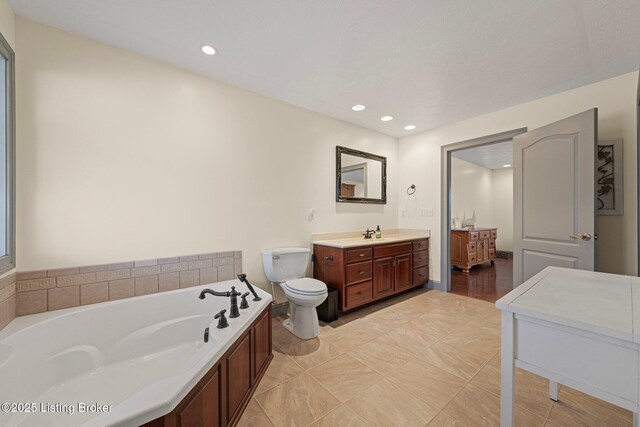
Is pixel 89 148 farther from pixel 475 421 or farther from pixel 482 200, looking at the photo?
pixel 482 200

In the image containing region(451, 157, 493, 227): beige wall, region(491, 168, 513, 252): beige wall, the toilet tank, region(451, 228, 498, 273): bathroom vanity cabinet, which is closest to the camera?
the toilet tank

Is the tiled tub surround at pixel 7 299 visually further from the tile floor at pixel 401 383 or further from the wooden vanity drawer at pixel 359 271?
the wooden vanity drawer at pixel 359 271

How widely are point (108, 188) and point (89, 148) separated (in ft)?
A: 0.99

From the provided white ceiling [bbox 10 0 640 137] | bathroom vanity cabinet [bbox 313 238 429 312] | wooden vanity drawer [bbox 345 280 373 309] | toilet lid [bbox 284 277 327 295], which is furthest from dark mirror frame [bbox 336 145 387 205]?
toilet lid [bbox 284 277 327 295]

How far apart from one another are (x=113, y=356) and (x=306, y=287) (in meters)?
1.41

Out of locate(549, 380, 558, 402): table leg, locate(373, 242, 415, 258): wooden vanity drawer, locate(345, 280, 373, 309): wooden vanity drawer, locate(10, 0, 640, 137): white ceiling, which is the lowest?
locate(549, 380, 558, 402): table leg

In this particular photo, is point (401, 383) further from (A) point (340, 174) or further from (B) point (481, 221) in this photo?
(B) point (481, 221)

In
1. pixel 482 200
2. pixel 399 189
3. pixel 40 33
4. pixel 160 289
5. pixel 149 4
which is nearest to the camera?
pixel 149 4

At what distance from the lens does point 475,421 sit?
1349mm

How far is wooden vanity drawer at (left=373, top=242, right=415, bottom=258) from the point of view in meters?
2.95

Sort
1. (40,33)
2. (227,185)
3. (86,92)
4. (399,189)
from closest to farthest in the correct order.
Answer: (40,33) < (86,92) < (227,185) < (399,189)

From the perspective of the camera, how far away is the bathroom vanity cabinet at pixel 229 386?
37.3 inches

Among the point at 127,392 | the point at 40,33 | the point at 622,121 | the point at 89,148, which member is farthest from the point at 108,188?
the point at 622,121

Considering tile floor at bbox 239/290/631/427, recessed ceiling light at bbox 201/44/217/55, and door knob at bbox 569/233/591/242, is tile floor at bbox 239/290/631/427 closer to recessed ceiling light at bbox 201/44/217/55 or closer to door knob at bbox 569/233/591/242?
door knob at bbox 569/233/591/242
